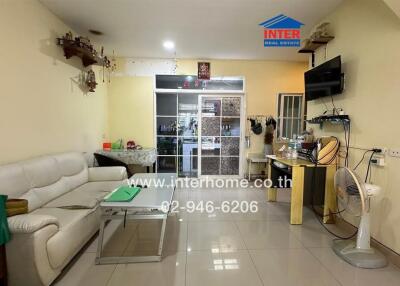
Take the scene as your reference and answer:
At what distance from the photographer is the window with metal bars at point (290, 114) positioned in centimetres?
530

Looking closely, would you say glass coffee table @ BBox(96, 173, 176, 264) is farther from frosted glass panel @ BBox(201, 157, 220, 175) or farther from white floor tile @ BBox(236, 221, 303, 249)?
frosted glass panel @ BBox(201, 157, 220, 175)

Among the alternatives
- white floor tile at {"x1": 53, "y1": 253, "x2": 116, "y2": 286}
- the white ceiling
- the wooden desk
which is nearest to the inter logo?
the white ceiling

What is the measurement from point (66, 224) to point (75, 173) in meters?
1.39

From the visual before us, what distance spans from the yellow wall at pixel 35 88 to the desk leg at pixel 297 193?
128 inches

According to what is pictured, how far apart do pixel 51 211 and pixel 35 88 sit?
151cm

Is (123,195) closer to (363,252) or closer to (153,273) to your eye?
(153,273)

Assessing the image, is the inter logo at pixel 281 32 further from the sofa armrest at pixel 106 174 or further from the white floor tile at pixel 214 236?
the sofa armrest at pixel 106 174

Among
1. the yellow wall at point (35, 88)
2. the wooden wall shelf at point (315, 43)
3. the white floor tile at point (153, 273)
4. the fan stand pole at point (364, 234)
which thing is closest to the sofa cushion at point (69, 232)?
the white floor tile at point (153, 273)

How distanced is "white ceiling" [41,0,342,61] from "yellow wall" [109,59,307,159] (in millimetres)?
598

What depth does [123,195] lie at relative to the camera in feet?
7.88

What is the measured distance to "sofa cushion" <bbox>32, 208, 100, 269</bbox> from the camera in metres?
1.79

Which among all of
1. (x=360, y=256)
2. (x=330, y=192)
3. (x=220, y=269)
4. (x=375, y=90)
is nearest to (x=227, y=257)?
(x=220, y=269)

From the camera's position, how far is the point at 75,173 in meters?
3.22

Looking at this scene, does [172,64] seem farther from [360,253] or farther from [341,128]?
[360,253]
